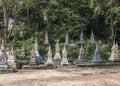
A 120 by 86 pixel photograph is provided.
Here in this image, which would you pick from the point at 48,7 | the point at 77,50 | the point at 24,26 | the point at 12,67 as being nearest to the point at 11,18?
the point at 24,26

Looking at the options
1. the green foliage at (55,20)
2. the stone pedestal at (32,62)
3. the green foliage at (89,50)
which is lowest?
the stone pedestal at (32,62)

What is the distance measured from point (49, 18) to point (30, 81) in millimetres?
14454

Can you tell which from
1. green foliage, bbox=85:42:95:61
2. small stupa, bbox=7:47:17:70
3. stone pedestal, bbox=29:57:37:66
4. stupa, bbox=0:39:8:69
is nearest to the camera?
stupa, bbox=0:39:8:69

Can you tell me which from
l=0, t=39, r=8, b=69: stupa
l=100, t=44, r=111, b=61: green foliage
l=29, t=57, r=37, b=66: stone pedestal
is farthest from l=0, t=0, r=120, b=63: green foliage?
l=0, t=39, r=8, b=69: stupa

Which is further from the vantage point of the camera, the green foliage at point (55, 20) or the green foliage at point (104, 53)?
the green foliage at point (55, 20)

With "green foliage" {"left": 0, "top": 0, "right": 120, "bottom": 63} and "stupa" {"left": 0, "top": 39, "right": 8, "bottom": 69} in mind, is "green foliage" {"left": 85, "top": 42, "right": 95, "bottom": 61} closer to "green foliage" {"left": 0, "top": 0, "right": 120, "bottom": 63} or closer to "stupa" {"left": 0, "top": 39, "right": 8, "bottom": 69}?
"green foliage" {"left": 0, "top": 0, "right": 120, "bottom": 63}

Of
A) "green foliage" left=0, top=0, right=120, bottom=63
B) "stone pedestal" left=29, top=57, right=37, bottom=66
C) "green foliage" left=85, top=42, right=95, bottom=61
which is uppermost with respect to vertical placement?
"green foliage" left=0, top=0, right=120, bottom=63

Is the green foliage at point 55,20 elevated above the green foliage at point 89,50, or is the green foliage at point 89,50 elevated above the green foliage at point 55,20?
the green foliage at point 55,20

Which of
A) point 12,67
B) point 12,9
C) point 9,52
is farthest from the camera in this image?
point 12,9

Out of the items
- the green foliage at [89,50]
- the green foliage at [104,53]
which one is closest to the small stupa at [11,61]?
the green foliage at [89,50]

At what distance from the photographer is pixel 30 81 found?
13344mm

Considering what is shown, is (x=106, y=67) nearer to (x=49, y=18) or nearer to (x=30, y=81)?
(x=30, y=81)

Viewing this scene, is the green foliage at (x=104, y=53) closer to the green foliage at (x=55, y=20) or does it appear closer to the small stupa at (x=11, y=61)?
the green foliage at (x=55, y=20)

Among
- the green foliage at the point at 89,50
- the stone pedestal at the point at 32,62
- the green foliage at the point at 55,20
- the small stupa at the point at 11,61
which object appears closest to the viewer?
the small stupa at the point at 11,61
